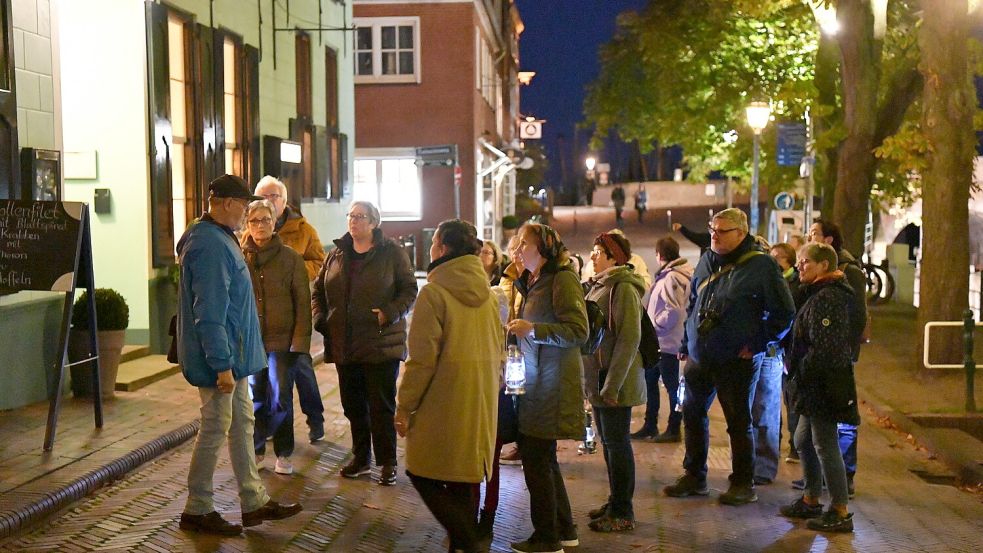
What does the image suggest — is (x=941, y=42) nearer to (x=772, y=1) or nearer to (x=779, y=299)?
(x=772, y=1)

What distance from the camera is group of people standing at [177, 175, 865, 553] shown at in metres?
5.17

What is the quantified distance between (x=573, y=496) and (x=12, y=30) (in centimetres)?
595

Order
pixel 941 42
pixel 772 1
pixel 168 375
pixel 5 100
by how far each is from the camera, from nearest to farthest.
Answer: pixel 5 100
pixel 168 375
pixel 941 42
pixel 772 1

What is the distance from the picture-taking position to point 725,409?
7.15 meters

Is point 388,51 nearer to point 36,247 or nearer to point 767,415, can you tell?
point 36,247

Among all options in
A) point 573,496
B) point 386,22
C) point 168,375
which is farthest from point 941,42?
point 386,22

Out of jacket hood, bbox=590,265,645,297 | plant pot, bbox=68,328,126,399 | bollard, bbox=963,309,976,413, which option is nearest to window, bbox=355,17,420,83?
plant pot, bbox=68,328,126,399

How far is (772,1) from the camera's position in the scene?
17750mm

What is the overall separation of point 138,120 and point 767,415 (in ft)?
24.0

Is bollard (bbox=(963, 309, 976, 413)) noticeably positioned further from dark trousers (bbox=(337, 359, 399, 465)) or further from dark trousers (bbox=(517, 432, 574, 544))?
dark trousers (bbox=(517, 432, 574, 544))

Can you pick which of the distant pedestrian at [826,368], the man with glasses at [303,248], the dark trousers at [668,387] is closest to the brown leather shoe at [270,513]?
the man with glasses at [303,248]

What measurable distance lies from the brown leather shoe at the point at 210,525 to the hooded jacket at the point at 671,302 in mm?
4176

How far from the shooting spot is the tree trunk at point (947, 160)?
41.1ft

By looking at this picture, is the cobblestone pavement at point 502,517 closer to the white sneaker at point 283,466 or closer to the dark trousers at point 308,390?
the white sneaker at point 283,466
